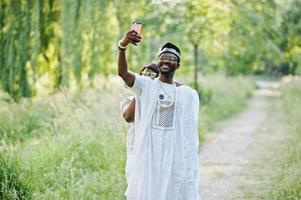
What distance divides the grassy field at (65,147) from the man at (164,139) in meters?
1.43

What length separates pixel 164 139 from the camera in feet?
13.9

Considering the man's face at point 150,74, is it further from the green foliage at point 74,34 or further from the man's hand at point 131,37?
the green foliage at point 74,34

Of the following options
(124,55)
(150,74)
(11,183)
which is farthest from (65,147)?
(124,55)

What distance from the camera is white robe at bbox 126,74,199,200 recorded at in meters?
4.20

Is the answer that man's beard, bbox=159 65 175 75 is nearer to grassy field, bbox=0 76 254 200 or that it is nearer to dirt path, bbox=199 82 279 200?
A: grassy field, bbox=0 76 254 200

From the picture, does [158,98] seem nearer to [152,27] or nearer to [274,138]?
[274,138]

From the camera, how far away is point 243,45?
60.9 feet

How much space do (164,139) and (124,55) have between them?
747 millimetres

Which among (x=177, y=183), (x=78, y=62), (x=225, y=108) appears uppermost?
(x=78, y=62)

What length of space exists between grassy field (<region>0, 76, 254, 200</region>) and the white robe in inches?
55.4

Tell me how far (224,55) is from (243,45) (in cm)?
215

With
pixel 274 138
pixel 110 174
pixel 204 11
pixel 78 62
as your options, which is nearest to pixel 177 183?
pixel 110 174

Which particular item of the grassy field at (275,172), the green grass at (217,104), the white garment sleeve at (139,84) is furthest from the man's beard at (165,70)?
the green grass at (217,104)

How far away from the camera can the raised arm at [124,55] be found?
3.90 m
